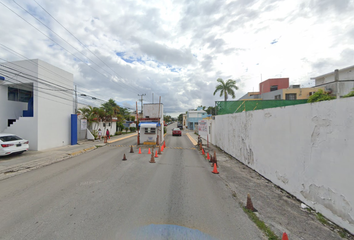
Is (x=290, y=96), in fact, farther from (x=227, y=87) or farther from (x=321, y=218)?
(x=321, y=218)

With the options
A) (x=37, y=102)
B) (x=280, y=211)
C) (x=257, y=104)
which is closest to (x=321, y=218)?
(x=280, y=211)

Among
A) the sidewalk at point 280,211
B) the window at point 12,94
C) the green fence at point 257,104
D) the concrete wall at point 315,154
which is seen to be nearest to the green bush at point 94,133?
the window at point 12,94

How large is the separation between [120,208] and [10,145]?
10.4 meters

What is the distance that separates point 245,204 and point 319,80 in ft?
141

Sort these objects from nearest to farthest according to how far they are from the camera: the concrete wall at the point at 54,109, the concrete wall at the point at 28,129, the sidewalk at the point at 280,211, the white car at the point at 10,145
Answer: the sidewalk at the point at 280,211 < the white car at the point at 10,145 < the concrete wall at the point at 28,129 < the concrete wall at the point at 54,109

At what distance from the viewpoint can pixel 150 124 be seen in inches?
650

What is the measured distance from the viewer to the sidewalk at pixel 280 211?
314 centimetres

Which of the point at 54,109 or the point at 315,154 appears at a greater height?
the point at 54,109

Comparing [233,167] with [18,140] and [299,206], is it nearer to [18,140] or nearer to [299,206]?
[299,206]

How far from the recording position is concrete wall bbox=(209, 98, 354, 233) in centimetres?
322

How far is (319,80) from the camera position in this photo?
34.8 m

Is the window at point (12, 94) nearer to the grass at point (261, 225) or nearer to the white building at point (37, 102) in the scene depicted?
the white building at point (37, 102)

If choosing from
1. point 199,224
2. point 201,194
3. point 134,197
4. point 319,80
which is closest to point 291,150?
point 201,194

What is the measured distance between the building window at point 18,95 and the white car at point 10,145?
5.87 metres
